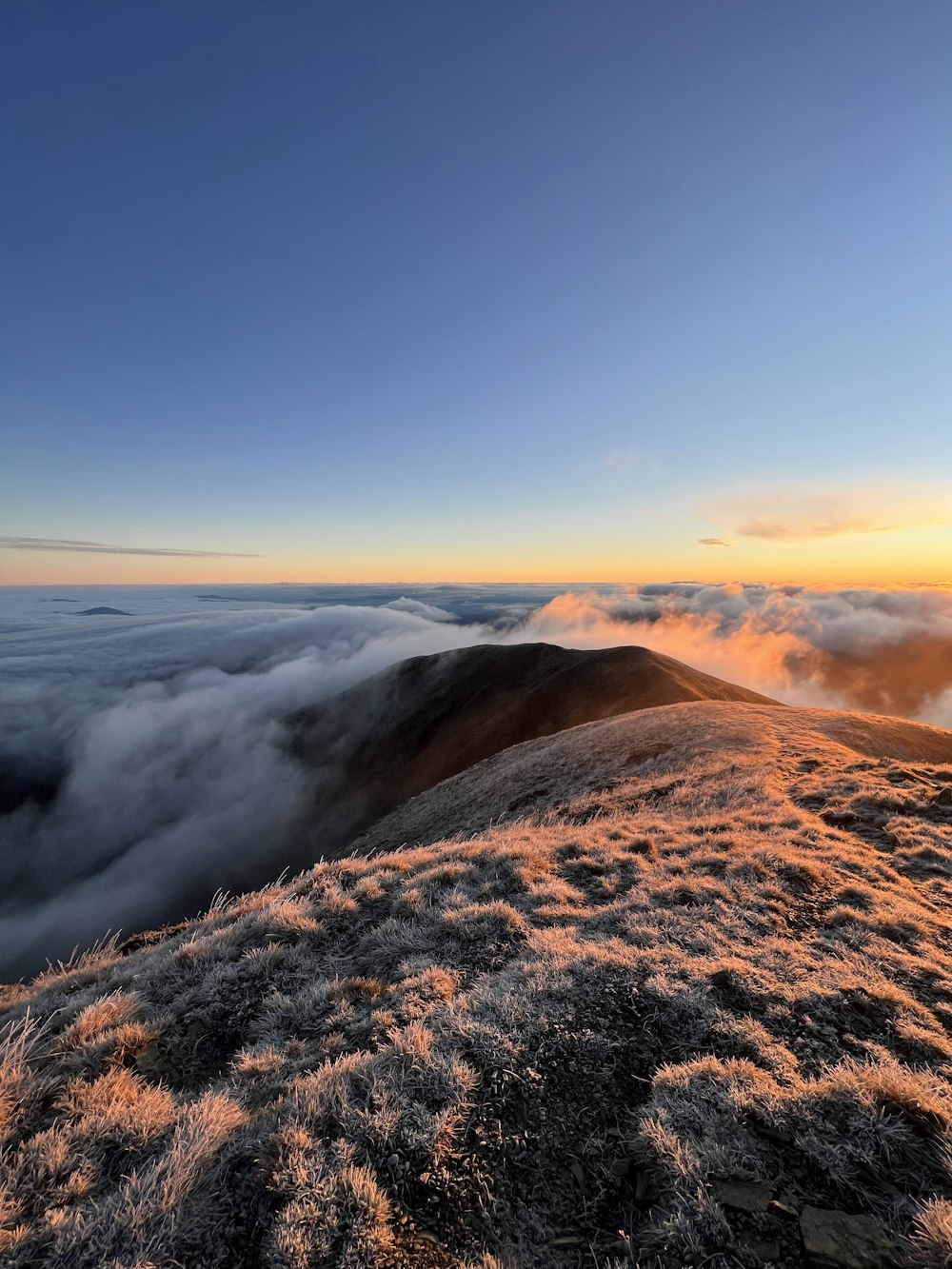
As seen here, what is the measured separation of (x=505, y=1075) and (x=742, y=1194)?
79.3 inches

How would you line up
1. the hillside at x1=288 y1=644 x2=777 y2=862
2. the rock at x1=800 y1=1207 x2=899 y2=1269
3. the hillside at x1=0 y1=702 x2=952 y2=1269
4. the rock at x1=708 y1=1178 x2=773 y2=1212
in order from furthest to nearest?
the hillside at x1=288 y1=644 x2=777 y2=862 → the rock at x1=708 y1=1178 x2=773 y2=1212 → the hillside at x1=0 y1=702 x2=952 y2=1269 → the rock at x1=800 y1=1207 x2=899 y2=1269

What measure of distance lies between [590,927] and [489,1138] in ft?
13.3

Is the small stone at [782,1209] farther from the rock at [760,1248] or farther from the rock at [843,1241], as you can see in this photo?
the rock at [760,1248]

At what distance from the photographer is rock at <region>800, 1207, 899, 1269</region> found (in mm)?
3266

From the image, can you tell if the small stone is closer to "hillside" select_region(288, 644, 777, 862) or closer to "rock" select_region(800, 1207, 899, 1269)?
"rock" select_region(800, 1207, 899, 1269)

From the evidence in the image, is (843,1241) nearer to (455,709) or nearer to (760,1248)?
(760,1248)

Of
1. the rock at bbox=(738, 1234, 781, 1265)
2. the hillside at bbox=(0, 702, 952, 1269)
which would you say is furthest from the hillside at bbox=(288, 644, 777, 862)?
the rock at bbox=(738, 1234, 781, 1265)

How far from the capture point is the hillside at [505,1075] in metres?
3.45

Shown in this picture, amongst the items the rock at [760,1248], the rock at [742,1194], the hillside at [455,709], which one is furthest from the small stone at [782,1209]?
the hillside at [455,709]

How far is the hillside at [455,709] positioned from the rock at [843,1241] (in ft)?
186

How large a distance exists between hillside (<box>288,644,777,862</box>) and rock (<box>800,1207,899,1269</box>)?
56643mm

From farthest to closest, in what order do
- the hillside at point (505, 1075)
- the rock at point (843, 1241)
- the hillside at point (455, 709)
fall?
1. the hillside at point (455, 709)
2. the hillside at point (505, 1075)
3. the rock at point (843, 1241)

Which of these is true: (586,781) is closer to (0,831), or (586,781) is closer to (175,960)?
(175,960)

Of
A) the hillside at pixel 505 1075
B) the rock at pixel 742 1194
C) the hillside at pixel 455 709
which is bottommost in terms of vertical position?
the hillside at pixel 455 709
